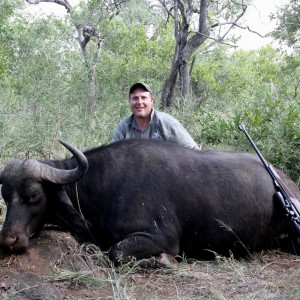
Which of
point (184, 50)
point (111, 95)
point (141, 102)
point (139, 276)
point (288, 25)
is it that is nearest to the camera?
point (139, 276)

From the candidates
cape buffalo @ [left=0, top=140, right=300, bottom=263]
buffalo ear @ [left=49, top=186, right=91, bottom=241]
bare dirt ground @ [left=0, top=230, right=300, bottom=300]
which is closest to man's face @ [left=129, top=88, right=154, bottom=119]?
cape buffalo @ [left=0, top=140, right=300, bottom=263]

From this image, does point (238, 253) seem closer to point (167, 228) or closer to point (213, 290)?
point (167, 228)

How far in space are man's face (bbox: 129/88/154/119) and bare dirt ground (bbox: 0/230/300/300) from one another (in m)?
2.09

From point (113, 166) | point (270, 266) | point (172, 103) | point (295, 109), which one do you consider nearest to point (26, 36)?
point (172, 103)

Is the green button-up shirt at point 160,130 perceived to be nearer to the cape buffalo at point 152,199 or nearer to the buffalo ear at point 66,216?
the cape buffalo at point 152,199

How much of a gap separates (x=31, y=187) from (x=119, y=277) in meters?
1.08

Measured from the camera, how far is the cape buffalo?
428 centimetres

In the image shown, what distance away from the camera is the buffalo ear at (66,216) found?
443cm

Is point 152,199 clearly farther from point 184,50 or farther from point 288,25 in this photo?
point 288,25

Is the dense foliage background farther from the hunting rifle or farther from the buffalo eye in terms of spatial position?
the buffalo eye

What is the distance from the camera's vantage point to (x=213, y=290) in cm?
356

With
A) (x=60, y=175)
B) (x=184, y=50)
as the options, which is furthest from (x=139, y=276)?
(x=184, y=50)

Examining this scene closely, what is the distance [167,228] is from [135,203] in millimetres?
364

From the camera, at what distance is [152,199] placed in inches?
176
